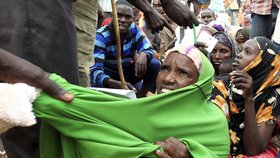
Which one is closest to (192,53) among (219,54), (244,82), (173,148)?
(173,148)

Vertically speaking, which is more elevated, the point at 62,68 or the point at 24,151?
the point at 62,68

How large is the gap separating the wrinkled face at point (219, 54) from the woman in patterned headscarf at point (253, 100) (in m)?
0.82

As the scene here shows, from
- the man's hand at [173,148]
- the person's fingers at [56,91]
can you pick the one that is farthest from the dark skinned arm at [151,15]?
the person's fingers at [56,91]

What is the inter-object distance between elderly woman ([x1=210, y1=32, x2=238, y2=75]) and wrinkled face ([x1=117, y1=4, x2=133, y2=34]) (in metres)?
0.88

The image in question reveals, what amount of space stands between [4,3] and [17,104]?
0.46m

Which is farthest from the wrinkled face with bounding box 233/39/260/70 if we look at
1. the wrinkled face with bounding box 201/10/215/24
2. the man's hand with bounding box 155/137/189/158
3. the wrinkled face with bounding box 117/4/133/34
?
the wrinkled face with bounding box 201/10/215/24

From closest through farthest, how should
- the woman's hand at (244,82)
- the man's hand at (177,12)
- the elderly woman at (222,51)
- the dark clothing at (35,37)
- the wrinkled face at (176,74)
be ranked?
the dark clothing at (35,37) < the wrinkled face at (176,74) < the man's hand at (177,12) < the woman's hand at (244,82) < the elderly woman at (222,51)

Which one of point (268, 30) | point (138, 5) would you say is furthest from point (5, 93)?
point (268, 30)

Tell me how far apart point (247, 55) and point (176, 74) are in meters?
1.28

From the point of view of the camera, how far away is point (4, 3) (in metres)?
1.96

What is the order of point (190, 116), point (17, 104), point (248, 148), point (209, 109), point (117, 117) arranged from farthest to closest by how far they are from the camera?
point (248, 148), point (209, 109), point (190, 116), point (117, 117), point (17, 104)

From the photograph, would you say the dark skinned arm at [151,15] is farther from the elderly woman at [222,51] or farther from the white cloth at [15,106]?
the elderly woman at [222,51]

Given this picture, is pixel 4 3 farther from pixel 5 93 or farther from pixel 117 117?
pixel 117 117

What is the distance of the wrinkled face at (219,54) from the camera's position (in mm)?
4613
